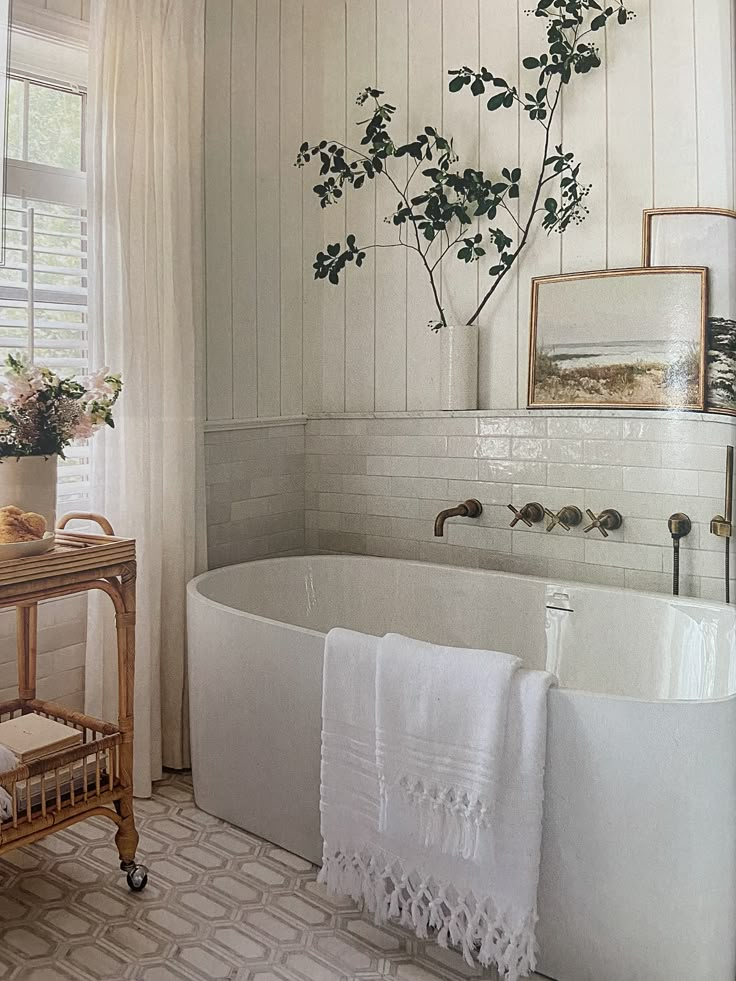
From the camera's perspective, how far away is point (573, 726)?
74.5 inches

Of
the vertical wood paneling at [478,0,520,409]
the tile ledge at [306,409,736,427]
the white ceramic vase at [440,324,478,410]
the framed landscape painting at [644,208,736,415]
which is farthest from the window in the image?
the framed landscape painting at [644,208,736,415]

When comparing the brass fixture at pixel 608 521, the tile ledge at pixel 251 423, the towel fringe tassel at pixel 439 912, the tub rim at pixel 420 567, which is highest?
the tile ledge at pixel 251 423

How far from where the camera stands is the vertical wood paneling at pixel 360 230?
347cm

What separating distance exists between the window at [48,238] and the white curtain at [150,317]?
0.34 ft

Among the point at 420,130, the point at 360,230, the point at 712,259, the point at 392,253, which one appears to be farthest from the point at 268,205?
the point at 712,259

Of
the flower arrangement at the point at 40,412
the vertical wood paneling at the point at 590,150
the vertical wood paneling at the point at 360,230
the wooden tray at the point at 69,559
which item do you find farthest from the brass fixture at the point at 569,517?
the flower arrangement at the point at 40,412

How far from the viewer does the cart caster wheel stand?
233 cm

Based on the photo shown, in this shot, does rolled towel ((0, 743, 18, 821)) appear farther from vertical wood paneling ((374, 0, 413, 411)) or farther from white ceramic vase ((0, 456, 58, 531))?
vertical wood paneling ((374, 0, 413, 411))

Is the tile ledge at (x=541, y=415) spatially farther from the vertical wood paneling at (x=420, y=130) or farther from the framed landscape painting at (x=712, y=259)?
the framed landscape painting at (x=712, y=259)

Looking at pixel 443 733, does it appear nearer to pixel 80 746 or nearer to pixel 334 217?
pixel 80 746

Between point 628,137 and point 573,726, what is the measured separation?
1825mm

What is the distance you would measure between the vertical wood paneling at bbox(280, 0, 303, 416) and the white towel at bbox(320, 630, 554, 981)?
63.9 inches

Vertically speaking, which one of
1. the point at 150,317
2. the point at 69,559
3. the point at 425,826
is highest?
the point at 150,317

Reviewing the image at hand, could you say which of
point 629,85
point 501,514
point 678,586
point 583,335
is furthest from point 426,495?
point 629,85
